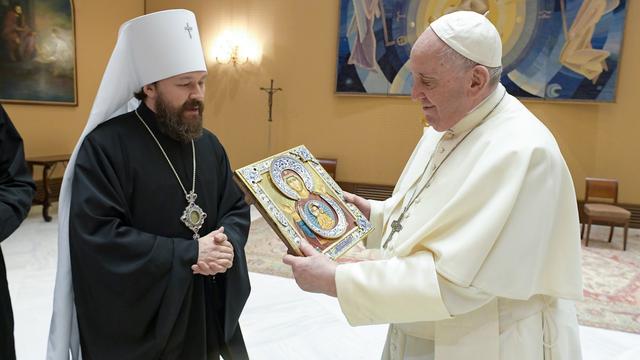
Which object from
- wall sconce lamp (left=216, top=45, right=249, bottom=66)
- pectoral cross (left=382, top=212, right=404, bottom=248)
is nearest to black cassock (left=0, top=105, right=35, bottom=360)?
pectoral cross (left=382, top=212, right=404, bottom=248)

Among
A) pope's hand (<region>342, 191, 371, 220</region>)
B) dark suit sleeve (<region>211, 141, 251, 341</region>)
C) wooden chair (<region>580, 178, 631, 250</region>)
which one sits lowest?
wooden chair (<region>580, 178, 631, 250</region>)

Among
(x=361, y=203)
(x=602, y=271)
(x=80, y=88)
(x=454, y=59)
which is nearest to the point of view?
(x=454, y=59)

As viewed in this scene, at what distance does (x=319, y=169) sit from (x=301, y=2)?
6892mm

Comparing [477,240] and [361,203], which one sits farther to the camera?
[361,203]

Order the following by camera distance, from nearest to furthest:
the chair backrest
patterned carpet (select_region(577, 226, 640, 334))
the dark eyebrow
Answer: the dark eyebrow
patterned carpet (select_region(577, 226, 640, 334))
the chair backrest

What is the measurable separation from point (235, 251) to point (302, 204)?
1.58ft

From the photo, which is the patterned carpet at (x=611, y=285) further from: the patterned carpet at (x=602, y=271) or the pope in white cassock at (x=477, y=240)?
the pope in white cassock at (x=477, y=240)

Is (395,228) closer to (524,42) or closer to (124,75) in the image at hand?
(124,75)

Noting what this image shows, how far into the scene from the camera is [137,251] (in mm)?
1757

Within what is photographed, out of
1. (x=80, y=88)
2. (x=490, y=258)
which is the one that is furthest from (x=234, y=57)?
(x=490, y=258)

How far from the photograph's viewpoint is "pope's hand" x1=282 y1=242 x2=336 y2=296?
4.67ft

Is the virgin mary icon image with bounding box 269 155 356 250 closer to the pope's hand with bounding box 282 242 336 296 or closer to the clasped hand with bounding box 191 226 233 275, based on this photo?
the pope's hand with bounding box 282 242 336 296

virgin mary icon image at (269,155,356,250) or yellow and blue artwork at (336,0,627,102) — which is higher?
yellow and blue artwork at (336,0,627,102)

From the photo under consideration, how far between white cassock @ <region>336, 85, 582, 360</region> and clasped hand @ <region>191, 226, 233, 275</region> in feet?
2.05
